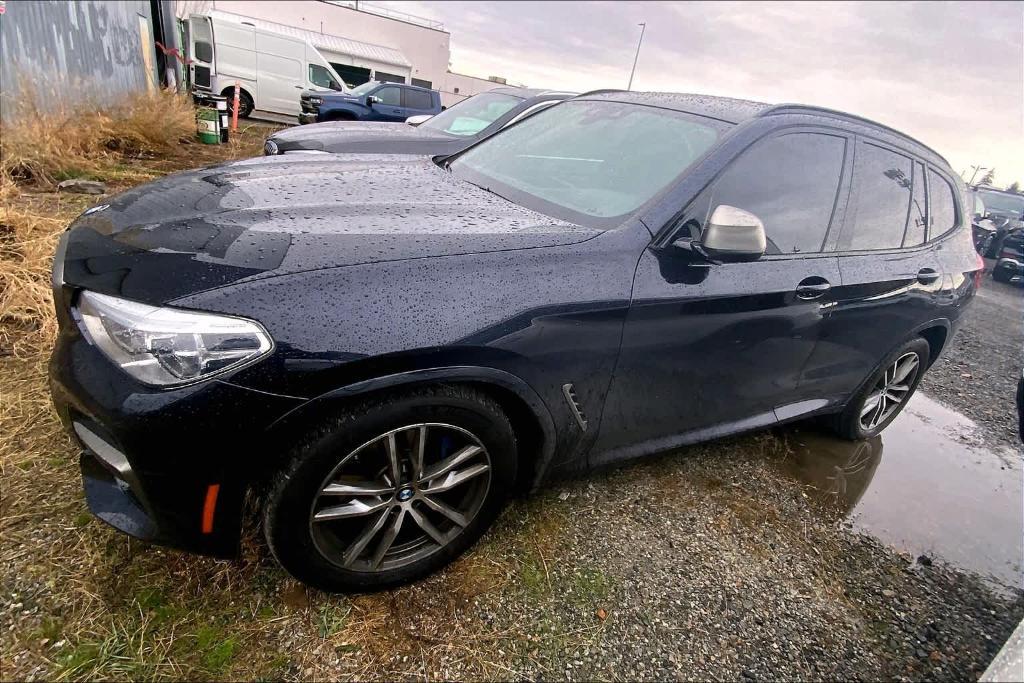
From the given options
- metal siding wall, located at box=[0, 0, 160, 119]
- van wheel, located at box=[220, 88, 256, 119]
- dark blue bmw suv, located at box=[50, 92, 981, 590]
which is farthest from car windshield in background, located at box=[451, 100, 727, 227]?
van wheel, located at box=[220, 88, 256, 119]

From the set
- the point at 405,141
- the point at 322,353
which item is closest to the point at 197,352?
the point at 322,353

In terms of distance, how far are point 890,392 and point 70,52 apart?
9483mm

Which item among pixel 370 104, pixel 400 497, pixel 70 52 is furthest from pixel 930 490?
pixel 370 104

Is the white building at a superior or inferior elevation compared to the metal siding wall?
superior

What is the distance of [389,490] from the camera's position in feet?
5.45

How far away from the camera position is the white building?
31422 millimetres

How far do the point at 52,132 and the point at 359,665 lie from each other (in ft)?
21.8

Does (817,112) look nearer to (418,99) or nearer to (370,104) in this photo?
(370,104)

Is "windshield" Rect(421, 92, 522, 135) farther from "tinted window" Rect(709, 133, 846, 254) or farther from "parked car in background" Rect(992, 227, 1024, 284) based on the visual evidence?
"parked car in background" Rect(992, 227, 1024, 284)

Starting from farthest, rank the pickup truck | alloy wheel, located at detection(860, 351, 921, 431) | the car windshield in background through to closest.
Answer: the pickup truck < alloy wheel, located at detection(860, 351, 921, 431) < the car windshield in background

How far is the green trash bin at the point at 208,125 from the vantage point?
8680 mm

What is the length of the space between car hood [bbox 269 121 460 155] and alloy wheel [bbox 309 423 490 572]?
3819 mm

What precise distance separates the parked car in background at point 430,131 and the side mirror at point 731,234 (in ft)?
10.2

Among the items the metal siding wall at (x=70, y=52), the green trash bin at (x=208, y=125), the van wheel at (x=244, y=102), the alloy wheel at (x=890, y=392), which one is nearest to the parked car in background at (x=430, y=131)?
the metal siding wall at (x=70, y=52)
